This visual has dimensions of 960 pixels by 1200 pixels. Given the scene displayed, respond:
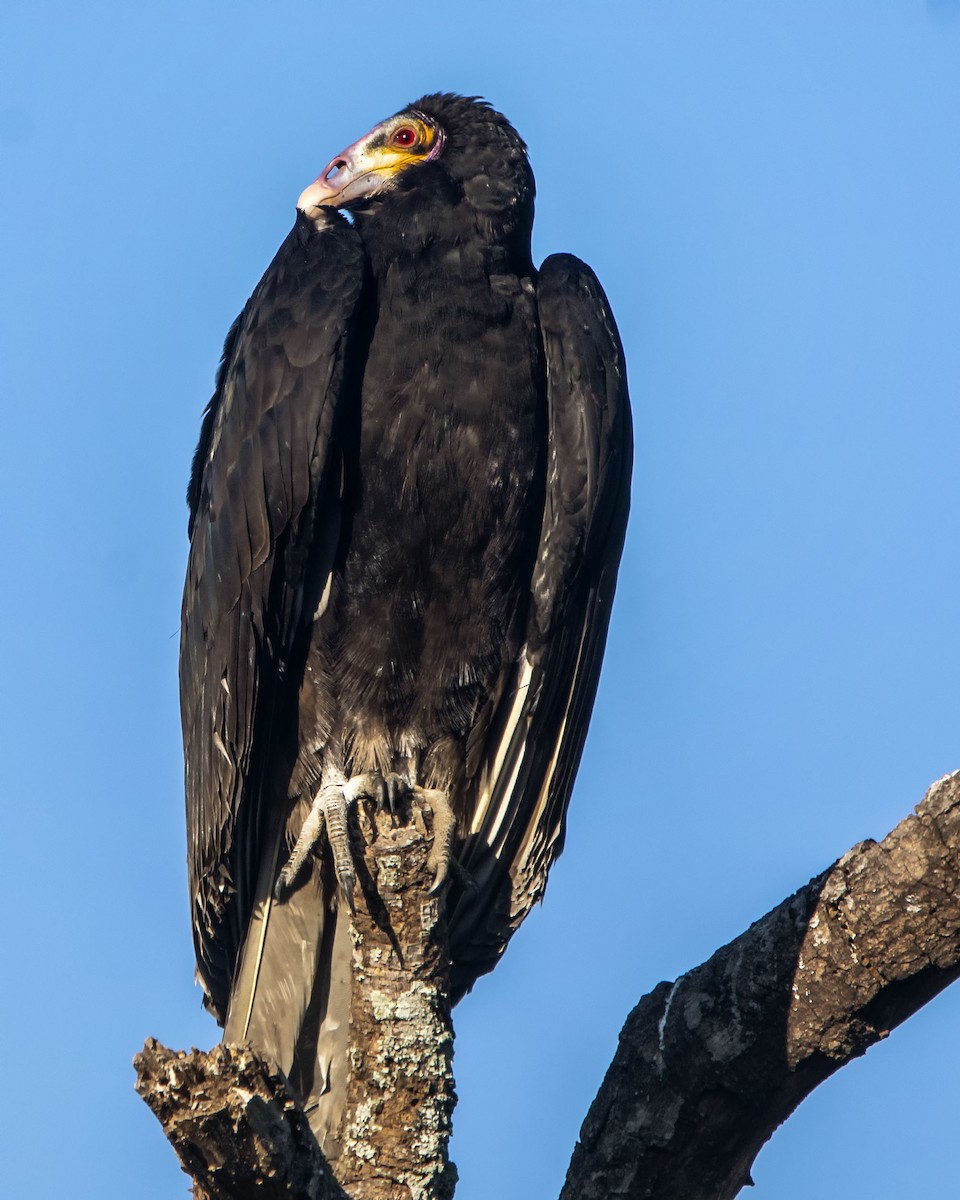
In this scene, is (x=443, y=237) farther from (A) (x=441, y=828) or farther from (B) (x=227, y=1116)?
(B) (x=227, y=1116)

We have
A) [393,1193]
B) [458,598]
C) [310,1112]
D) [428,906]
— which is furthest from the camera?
[458,598]

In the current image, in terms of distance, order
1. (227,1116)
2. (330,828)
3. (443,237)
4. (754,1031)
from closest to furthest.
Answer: (227,1116), (754,1031), (330,828), (443,237)

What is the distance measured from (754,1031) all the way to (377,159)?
3.05m

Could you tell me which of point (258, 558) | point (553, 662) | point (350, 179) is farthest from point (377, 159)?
point (553, 662)

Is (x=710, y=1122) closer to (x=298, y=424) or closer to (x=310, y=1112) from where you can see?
(x=310, y=1112)

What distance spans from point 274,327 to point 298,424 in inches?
13.3

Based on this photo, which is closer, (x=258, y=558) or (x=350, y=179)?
(x=258, y=558)

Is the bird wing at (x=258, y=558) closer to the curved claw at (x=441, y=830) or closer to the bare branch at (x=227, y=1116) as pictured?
the curved claw at (x=441, y=830)

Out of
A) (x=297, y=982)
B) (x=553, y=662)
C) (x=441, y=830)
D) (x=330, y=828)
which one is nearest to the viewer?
(x=330, y=828)

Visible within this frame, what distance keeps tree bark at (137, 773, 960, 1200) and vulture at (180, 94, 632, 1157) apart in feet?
2.21

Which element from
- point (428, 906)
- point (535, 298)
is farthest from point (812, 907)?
point (535, 298)

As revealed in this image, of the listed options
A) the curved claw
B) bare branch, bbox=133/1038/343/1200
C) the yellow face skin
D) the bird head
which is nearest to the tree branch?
the curved claw

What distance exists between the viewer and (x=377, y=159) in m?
5.10

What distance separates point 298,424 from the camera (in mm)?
4309
